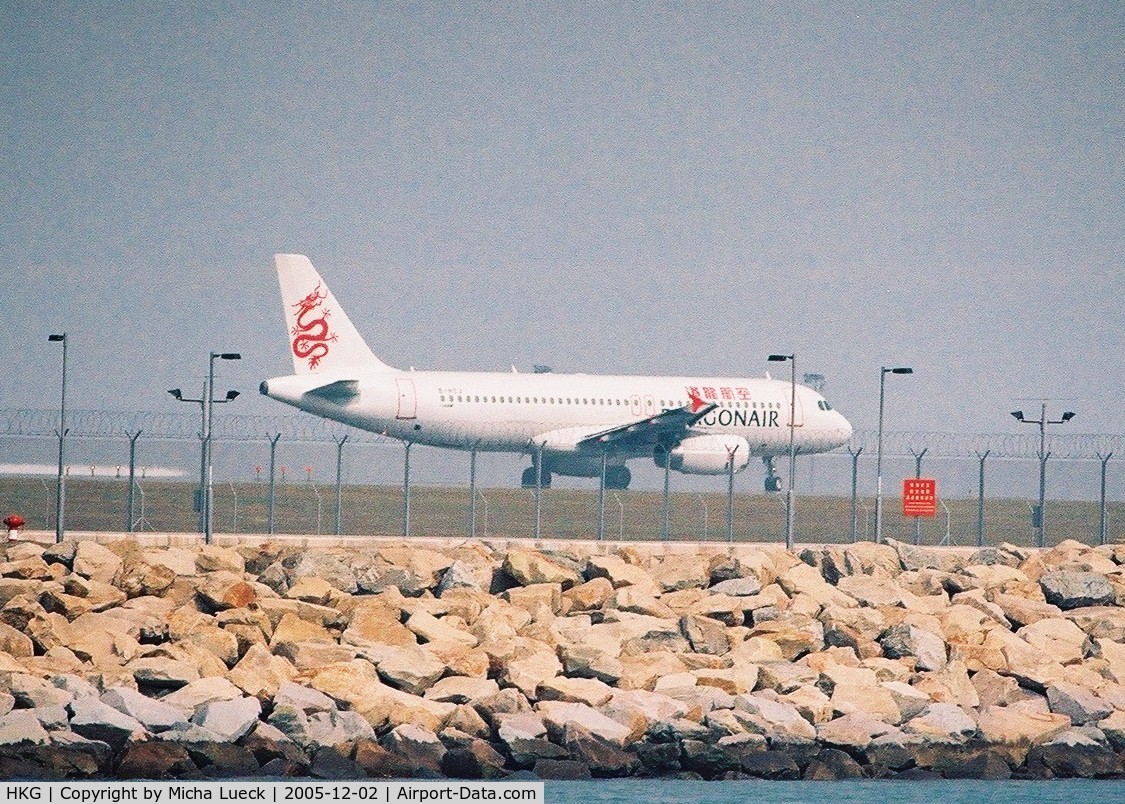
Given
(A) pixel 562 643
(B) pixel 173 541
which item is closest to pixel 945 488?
(B) pixel 173 541

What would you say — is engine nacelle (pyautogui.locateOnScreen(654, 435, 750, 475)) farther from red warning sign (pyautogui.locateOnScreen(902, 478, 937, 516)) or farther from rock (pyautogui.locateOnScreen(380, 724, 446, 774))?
rock (pyautogui.locateOnScreen(380, 724, 446, 774))

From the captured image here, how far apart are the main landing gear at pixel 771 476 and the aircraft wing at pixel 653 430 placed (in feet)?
9.64

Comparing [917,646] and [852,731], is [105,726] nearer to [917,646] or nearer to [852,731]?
[852,731]

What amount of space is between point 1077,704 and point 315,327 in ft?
124

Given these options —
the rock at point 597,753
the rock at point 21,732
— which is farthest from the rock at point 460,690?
the rock at point 21,732

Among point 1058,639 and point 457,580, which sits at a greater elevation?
point 457,580

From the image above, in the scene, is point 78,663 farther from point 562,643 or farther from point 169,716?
point 562,643

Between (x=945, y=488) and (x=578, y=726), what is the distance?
4643cm

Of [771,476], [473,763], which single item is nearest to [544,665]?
[473,763]

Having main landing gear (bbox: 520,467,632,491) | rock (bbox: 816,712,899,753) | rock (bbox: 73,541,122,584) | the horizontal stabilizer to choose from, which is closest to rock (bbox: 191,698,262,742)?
rock (bbox: 816,712,899,753)

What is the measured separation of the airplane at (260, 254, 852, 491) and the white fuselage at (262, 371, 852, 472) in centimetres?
3

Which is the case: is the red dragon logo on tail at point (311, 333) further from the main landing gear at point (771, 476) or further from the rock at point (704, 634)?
the rock at point (704, 634)

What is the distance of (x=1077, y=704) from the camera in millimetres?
28000

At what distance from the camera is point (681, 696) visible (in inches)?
1053
